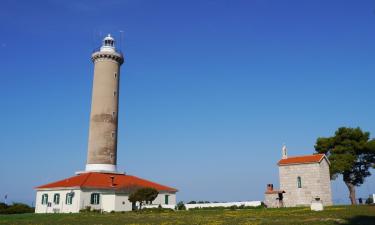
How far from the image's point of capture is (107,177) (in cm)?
5325

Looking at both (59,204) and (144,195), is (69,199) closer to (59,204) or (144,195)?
(59,204)

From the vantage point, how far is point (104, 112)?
57.6 metres

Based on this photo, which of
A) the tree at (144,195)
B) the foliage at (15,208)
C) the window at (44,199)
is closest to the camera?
the tree at (144,195)

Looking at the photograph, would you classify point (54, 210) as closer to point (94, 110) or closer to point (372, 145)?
point (94, 110)

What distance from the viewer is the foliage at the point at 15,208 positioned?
50.8m

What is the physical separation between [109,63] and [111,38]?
191 inches

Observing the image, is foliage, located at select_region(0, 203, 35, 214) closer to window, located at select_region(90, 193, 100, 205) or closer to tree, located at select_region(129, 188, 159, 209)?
window, located at select_region(90, 193, 100, 205)

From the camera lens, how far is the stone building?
4494 centimetres

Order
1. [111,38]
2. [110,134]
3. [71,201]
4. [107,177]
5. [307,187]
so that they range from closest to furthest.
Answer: [307,187] → [71,201] → [107,177] → [110,134] → [111,38]

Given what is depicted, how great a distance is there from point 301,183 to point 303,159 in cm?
290

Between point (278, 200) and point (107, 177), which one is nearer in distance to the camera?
point (278, 200)

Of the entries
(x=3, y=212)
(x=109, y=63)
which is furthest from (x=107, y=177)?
(x=109, y=63)

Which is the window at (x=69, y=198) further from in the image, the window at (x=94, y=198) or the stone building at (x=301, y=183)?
the stone building at (x=301, y=183)

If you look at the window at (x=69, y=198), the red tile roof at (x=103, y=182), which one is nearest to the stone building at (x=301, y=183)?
the red tile roof at (x=103, y=182)
